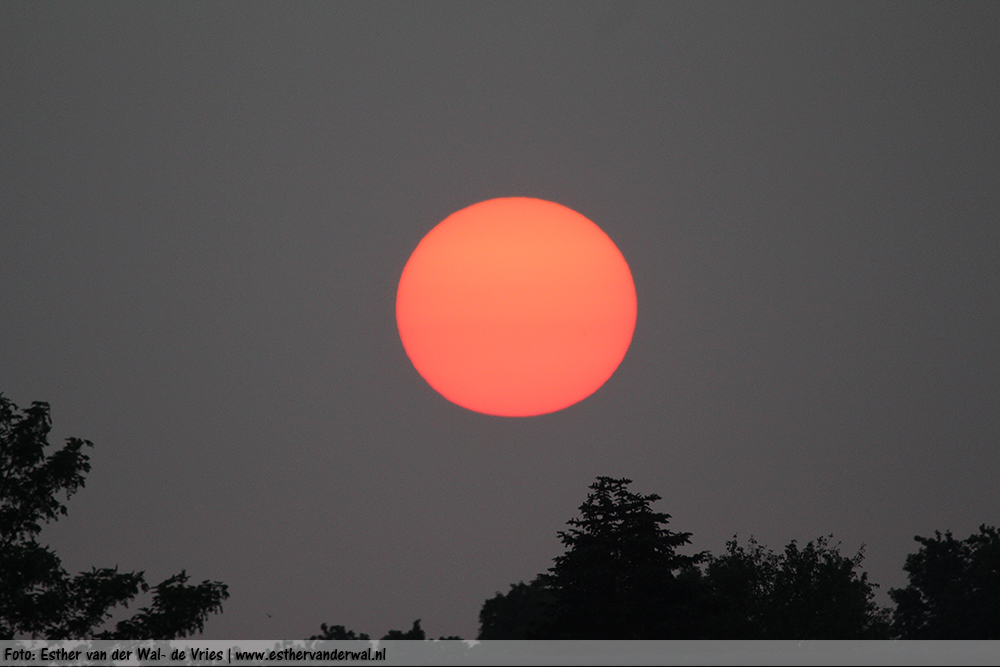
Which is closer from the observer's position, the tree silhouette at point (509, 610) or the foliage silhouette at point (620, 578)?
the foliage silhouette at point (620, 578)

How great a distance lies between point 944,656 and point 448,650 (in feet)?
37.0

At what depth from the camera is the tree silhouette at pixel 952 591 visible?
12756 centimetres

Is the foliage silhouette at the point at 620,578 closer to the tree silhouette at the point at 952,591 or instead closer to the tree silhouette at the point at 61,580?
the tree silhouette at the point at 61,580

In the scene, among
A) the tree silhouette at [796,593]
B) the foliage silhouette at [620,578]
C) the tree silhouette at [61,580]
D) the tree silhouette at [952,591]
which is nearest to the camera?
the tree silhouette at [61,580]

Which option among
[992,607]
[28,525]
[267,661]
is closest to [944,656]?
[267,661]

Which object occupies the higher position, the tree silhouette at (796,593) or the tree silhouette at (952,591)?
the tree silhouette at (952,591)

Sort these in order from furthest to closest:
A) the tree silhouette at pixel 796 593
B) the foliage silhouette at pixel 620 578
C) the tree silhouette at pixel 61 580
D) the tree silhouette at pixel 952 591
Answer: the tree silhouette at pixel 952 591 → the tree silhouette at pixel 796 593 → the foliage silhouette at pixel 620 578 → the tree silhouette at pixel 61 580

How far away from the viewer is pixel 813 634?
3381 inches

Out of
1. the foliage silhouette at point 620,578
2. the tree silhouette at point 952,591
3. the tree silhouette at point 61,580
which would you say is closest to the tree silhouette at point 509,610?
the tree silhouette at point 952,591

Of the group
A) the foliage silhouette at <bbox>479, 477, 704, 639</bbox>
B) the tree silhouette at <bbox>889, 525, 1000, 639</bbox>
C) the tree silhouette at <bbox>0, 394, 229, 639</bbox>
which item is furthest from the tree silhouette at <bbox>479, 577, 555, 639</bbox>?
the tree silhouette at <bbox>0, 394, 229, 639</bbox>

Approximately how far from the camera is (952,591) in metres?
136

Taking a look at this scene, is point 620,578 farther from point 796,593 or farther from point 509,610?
point 509,610

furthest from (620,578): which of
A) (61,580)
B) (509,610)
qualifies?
(509,610)

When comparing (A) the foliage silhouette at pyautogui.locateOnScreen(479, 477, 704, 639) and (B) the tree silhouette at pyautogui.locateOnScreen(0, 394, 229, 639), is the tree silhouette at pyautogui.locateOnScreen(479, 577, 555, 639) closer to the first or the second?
(A) the foliage silhouette at pyautogui.locateOnScreen(479, 477, 704, 639)
